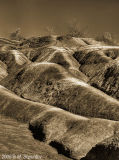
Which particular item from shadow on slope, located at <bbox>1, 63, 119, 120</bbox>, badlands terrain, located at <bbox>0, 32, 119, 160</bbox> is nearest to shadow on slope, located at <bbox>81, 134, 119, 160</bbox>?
badlands terrain, located at <bbox>0, 32, 119, 160</bbox>

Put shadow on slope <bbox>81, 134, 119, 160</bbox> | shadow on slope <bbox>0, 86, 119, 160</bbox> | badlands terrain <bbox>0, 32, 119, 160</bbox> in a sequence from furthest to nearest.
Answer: shadow on slope <bbox>0, 86, 119, 160</bbox> < badlands terrain <bbox>0, 32, 119, 160</bbox> < shadow on slope <bbox>81, 134, 119, 160</bbox>

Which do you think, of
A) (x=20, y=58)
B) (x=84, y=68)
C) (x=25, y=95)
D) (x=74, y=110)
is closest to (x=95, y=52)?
(x=84, y=68)

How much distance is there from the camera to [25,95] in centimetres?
7906

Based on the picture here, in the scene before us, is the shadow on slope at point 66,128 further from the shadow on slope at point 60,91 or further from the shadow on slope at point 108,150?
the shadow on slope at point 60,91

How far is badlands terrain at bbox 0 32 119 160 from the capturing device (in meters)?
38.5

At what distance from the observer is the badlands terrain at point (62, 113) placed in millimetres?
38469

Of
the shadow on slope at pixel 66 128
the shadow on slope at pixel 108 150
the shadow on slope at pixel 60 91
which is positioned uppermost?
the shadow on slope at pixel 108 150

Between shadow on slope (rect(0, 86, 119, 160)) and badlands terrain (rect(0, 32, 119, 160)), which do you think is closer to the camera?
badlands terrain (rect(0, 32, 119, 160))

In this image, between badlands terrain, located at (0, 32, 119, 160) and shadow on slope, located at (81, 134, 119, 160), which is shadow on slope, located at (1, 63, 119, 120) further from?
shadow on slope, located at (81, 134, 119, 160)

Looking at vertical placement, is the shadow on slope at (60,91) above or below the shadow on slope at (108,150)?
below

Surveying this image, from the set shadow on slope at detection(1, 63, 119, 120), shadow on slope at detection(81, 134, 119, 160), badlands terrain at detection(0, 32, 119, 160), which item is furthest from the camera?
shadow on slope at detection(1, 63, 119, 120)

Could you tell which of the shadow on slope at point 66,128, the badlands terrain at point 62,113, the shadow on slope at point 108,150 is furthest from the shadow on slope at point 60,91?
the shadow on slope at point 108,150

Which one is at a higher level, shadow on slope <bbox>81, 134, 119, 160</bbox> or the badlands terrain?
shadow on slope <bbox>81, 134, 119, 160</bbox>

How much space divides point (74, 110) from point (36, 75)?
25.7m
